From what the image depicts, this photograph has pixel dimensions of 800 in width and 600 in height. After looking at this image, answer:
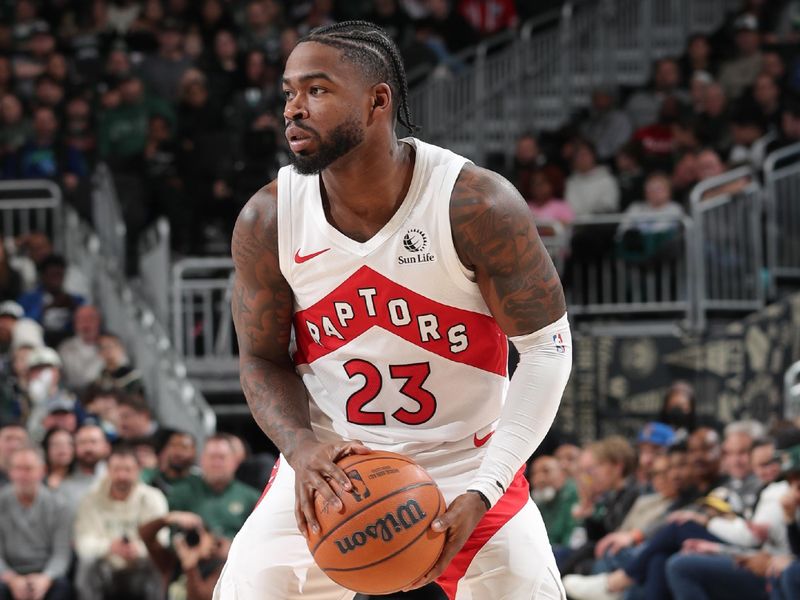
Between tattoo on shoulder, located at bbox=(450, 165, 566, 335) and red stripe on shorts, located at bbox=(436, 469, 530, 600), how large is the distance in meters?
0.51

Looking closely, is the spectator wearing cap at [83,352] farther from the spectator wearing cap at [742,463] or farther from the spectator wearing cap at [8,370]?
the spectator wearing cap at [742,463]

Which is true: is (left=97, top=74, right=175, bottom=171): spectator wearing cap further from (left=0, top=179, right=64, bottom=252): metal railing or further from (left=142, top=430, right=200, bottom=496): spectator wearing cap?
(left=142, top=430, right=200, bottom=496): spectator wearing cap

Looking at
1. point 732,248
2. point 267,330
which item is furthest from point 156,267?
point 267,330

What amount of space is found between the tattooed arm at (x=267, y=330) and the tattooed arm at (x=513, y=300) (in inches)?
21.8

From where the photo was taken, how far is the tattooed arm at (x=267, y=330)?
458 centimetres

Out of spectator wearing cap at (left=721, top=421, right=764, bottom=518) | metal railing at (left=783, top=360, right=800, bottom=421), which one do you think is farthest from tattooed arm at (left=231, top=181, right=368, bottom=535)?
metal railing at (left=783, top=360, right=800, bottom=421)

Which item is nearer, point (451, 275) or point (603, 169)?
point (451, 275)

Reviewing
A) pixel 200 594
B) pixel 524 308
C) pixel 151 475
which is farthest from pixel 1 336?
pixel 524 308

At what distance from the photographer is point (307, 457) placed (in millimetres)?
4328

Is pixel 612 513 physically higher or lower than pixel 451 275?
lower

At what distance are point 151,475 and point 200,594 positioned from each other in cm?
158

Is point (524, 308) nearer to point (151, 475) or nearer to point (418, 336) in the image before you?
point (418, 336)

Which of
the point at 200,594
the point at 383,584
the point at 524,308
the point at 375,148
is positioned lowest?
the point at 200,594

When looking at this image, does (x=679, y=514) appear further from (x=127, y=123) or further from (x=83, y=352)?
(x=127, y=123)
